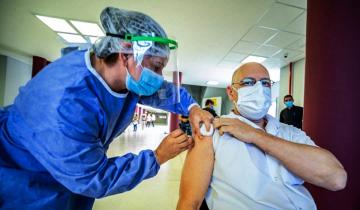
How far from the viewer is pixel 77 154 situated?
26.5 inches

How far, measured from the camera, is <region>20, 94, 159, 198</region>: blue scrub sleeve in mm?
674

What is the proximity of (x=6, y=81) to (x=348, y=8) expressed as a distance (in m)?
8.51

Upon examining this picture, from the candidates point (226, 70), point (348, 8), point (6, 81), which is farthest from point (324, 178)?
point (6, 81)

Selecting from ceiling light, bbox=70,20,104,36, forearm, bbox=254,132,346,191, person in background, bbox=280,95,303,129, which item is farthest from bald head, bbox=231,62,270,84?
person in background, bbox=280,95,303,129

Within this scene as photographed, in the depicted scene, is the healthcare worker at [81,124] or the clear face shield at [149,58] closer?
the healthcare worker at [81,124]

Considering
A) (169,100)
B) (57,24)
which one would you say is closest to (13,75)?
(57,24)

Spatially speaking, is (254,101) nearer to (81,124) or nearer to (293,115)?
(81,124)

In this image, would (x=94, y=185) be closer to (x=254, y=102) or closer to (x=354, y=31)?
(x=254, y=102)

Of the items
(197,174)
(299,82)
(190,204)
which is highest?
(299,82)

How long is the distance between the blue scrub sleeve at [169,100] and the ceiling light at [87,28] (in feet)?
10.3

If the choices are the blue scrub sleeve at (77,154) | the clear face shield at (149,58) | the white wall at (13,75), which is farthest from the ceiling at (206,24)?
the blue scrub sleeve at (77,154)

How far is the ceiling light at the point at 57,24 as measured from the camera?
3.84 meters

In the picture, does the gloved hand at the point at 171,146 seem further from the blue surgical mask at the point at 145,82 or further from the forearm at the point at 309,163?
the forearm at the point at 309,163

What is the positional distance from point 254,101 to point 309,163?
0.43 metres
